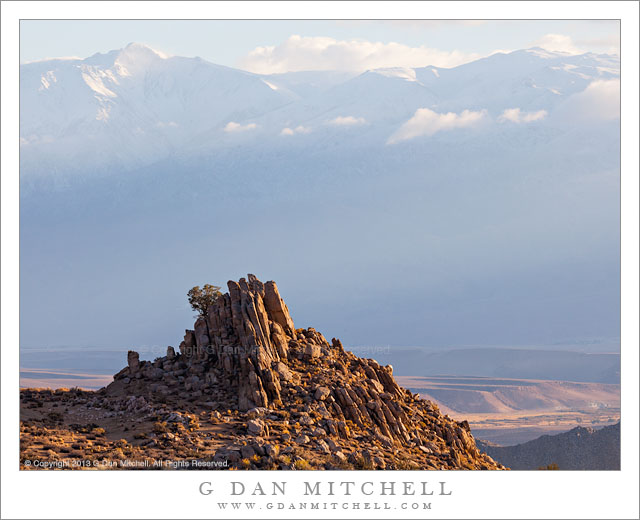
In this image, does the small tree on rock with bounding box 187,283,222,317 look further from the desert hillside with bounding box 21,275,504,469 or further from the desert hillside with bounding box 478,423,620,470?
the desert hillside with bounding box 478,423,620,470

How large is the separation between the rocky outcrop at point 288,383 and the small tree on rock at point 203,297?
2.73 metres

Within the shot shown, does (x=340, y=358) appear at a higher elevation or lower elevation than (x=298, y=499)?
higher

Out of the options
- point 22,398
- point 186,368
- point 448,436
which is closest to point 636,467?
point 448,436

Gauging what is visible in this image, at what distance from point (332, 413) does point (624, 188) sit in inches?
1053

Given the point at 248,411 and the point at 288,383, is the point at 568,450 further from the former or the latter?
the point at 248,411

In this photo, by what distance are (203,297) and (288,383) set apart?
45.1 feet

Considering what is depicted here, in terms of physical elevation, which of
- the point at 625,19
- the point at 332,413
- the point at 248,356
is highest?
the point at 625,19

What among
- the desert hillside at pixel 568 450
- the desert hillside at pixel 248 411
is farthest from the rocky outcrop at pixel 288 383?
the desert hillside at pixel 568 450

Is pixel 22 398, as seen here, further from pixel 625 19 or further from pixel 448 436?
pixel 625 19

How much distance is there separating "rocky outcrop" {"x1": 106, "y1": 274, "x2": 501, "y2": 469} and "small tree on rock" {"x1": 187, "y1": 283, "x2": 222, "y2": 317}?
2733 millimetres

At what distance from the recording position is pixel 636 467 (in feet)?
174

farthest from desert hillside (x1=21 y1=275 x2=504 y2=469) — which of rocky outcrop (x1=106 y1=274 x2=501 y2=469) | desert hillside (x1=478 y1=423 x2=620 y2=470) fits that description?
desert hillside (x1=478 y1=423 x2=620 y2=470)

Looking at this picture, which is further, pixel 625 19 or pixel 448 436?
pixel 448 436

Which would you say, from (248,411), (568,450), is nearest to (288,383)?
(248,411)
